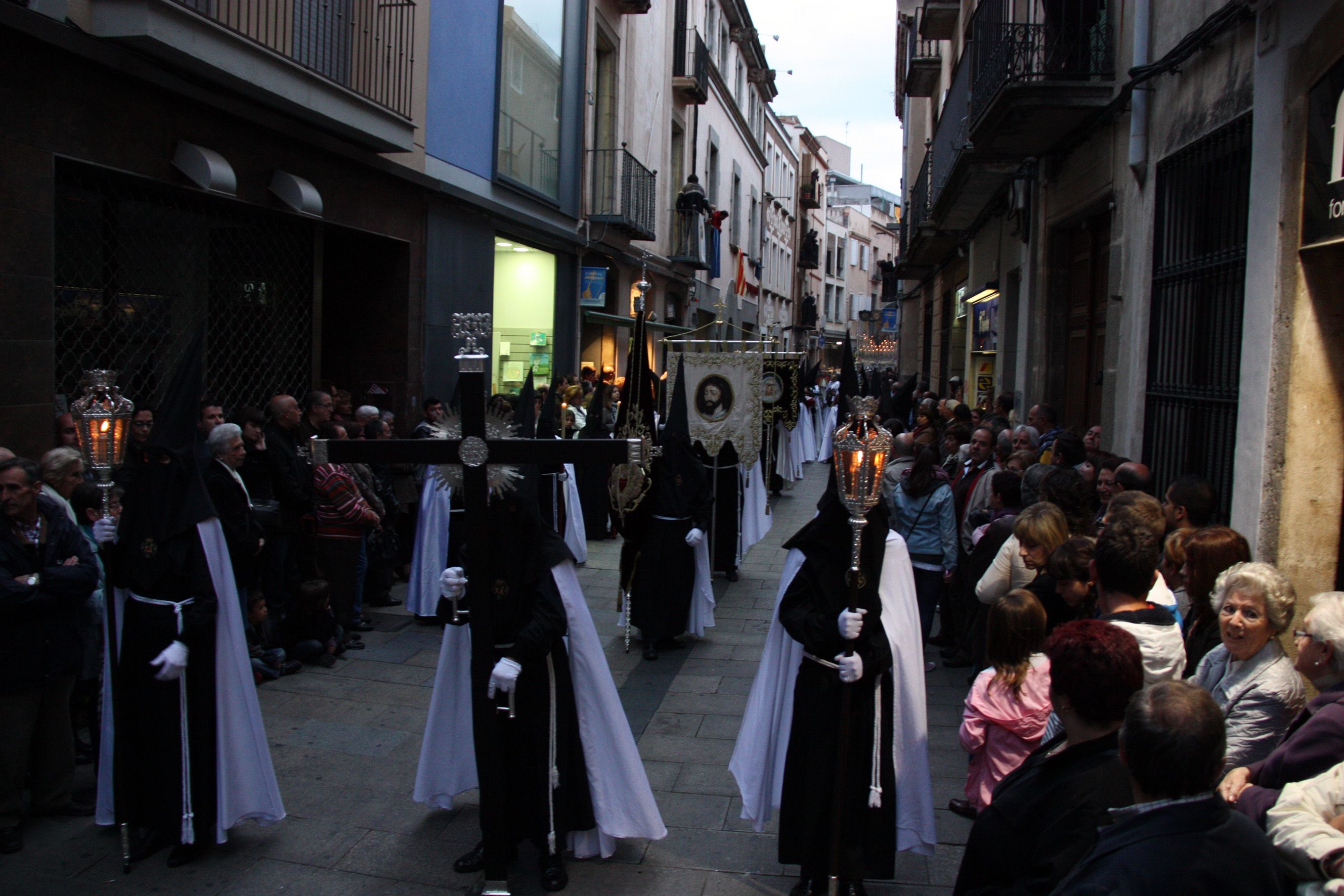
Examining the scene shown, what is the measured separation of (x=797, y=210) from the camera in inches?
2032

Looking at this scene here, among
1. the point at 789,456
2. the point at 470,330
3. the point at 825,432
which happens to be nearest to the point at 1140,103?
the point at 470,330

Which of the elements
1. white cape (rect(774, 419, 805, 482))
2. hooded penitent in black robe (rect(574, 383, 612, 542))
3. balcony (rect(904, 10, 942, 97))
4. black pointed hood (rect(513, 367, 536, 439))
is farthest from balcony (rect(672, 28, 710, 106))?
black pointed hood (rect(513, 367, 536, 439))

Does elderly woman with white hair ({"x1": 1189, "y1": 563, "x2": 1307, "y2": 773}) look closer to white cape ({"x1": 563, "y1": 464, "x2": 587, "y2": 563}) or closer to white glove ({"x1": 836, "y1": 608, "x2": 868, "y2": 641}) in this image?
white glove ({"x1": 836, "y1": 608, "x2": 868, "y2": 641})

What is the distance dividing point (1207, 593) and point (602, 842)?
2717mm

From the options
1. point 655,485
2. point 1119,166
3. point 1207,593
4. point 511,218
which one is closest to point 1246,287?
point 1207,593

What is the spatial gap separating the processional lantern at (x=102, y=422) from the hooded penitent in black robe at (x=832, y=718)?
9.76 feet

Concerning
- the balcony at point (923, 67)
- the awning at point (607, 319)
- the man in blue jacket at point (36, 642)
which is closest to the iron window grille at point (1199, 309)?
the man in blue jacket at point (36, 642)

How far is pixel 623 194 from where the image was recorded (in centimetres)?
1967

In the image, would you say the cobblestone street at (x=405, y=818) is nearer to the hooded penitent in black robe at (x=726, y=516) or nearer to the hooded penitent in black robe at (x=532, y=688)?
the hooded penitent in black robe at (x=532, y=688)

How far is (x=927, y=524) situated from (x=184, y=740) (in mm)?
4766

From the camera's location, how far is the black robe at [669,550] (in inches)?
312

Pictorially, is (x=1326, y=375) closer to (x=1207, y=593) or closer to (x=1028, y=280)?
(x=1207, y=593)

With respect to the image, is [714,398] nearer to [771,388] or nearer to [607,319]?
[771,388]

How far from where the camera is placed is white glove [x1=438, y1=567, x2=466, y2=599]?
424cm
